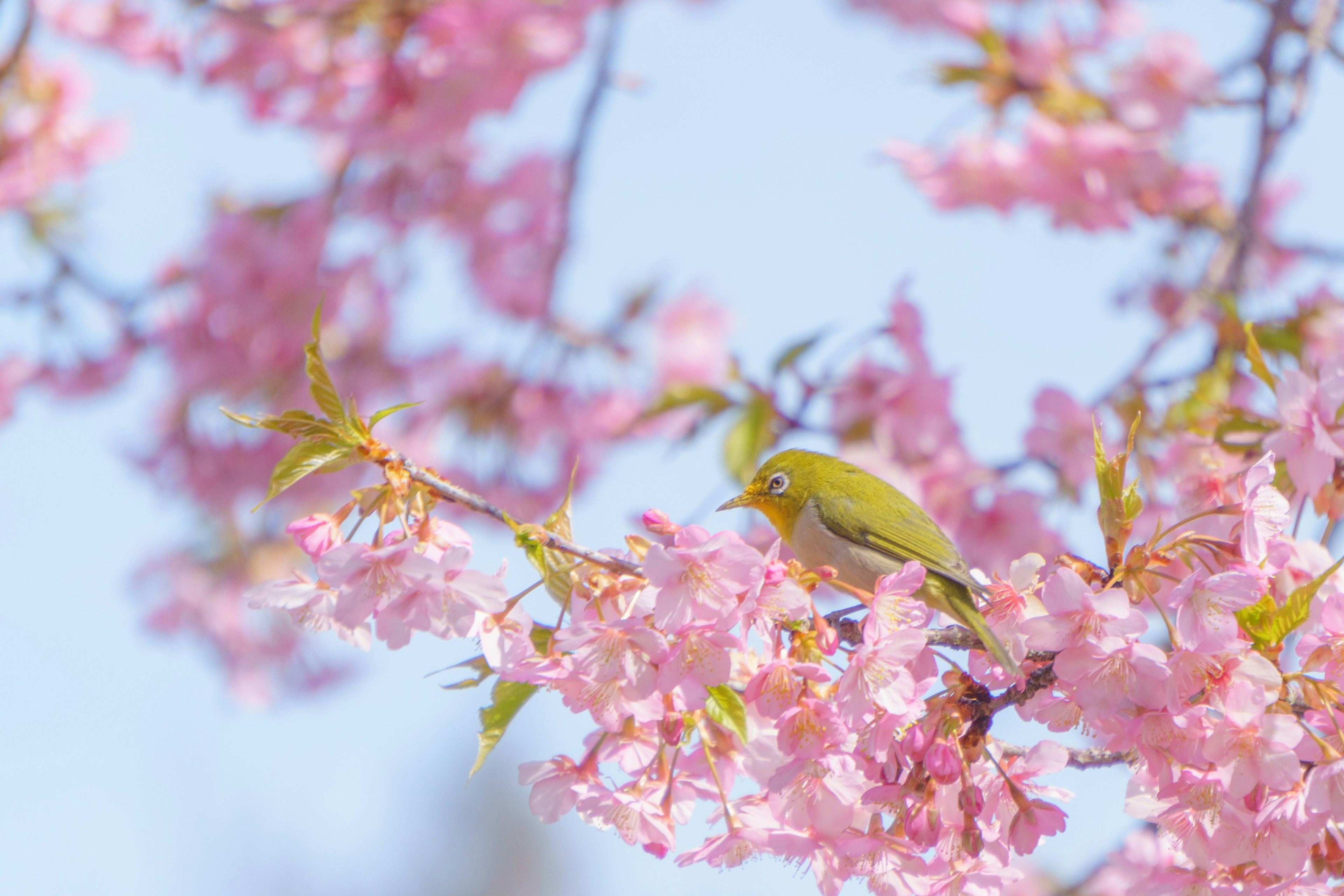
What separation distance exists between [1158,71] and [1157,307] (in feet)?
3.57

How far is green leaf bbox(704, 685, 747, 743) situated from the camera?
1.76 m

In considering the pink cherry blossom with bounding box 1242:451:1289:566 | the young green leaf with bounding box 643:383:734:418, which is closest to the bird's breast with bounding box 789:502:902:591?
the young green leaf with bounding box 643:383:734:418

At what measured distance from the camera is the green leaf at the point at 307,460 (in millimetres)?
1701

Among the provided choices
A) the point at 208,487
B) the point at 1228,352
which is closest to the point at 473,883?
the point at 208,487

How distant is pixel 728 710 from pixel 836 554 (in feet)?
3.75

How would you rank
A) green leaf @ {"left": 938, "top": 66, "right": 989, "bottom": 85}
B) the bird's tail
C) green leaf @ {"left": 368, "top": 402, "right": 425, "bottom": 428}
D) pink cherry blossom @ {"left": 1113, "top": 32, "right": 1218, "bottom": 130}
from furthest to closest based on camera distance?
pink cherry blossom @ {"left": 1113, "top": 32, "right": 1218, "bottom": 130} < green leaf @ {"left": 938, "top": 66, "right": 989, "bottom": 85} < the bird's tail < green leaf @ {"left": 368, "top": 402, "right": 425, "bottom": 428}

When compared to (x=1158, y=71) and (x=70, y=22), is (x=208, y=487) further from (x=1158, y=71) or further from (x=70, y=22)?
(x=1158, y=71)

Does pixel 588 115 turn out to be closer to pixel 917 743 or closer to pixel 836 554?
pixel 836 554

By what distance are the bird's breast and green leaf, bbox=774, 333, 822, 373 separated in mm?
710

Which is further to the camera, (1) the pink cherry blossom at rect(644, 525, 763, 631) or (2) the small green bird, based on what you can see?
(2) the small green bird

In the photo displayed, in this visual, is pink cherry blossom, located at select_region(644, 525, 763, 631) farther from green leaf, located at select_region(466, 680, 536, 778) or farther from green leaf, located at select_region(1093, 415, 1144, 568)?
green leaf, located at select_region(1093, 415, 1144, 568)

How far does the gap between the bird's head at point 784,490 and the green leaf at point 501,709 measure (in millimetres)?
1173

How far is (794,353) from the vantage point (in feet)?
11.5

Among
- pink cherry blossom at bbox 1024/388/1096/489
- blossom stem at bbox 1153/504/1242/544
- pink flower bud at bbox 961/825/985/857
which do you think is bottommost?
pink cherry blossom at bbox 1024/388/1096/489
